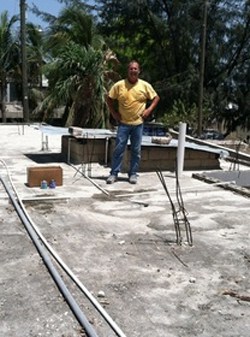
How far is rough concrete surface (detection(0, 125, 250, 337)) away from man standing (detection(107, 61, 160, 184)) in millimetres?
535

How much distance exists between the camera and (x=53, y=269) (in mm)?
3227

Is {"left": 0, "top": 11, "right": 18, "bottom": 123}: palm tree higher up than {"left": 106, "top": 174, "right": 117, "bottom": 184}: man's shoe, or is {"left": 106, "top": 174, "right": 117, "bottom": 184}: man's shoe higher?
{"left": 0, "top": 11, "right": 18, "bottom": 123}: palm tree

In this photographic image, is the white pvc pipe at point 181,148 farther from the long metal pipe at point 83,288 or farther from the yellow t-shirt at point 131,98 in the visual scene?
the long metal pipe at point 83,288

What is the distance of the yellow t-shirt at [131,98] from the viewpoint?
632 centimetres

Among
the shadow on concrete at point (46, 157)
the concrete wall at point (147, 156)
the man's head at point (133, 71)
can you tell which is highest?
the man's head at point (133, 71)

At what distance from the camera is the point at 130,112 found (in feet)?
20.8

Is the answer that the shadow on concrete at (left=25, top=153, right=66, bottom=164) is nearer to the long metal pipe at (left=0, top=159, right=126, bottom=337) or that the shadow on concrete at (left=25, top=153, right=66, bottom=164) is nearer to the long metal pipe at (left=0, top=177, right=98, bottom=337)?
the long metal pipe at (left=0, top=177, right=98, bottom=337)

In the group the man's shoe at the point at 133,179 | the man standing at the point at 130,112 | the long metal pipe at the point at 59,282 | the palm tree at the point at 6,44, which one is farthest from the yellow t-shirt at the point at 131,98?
the palm tree at the point at 6,44

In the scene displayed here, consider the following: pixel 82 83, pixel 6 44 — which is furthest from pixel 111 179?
pixel 6 44

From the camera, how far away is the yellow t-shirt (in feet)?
20.7

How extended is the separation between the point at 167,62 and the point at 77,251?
20.8 metres

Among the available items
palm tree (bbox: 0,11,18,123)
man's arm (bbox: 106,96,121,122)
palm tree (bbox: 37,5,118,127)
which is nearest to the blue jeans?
man's arm (bbox: 106,96,121,122)

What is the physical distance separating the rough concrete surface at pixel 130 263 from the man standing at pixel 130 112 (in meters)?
0.53

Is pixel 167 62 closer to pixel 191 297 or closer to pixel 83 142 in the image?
pixel 83 142
